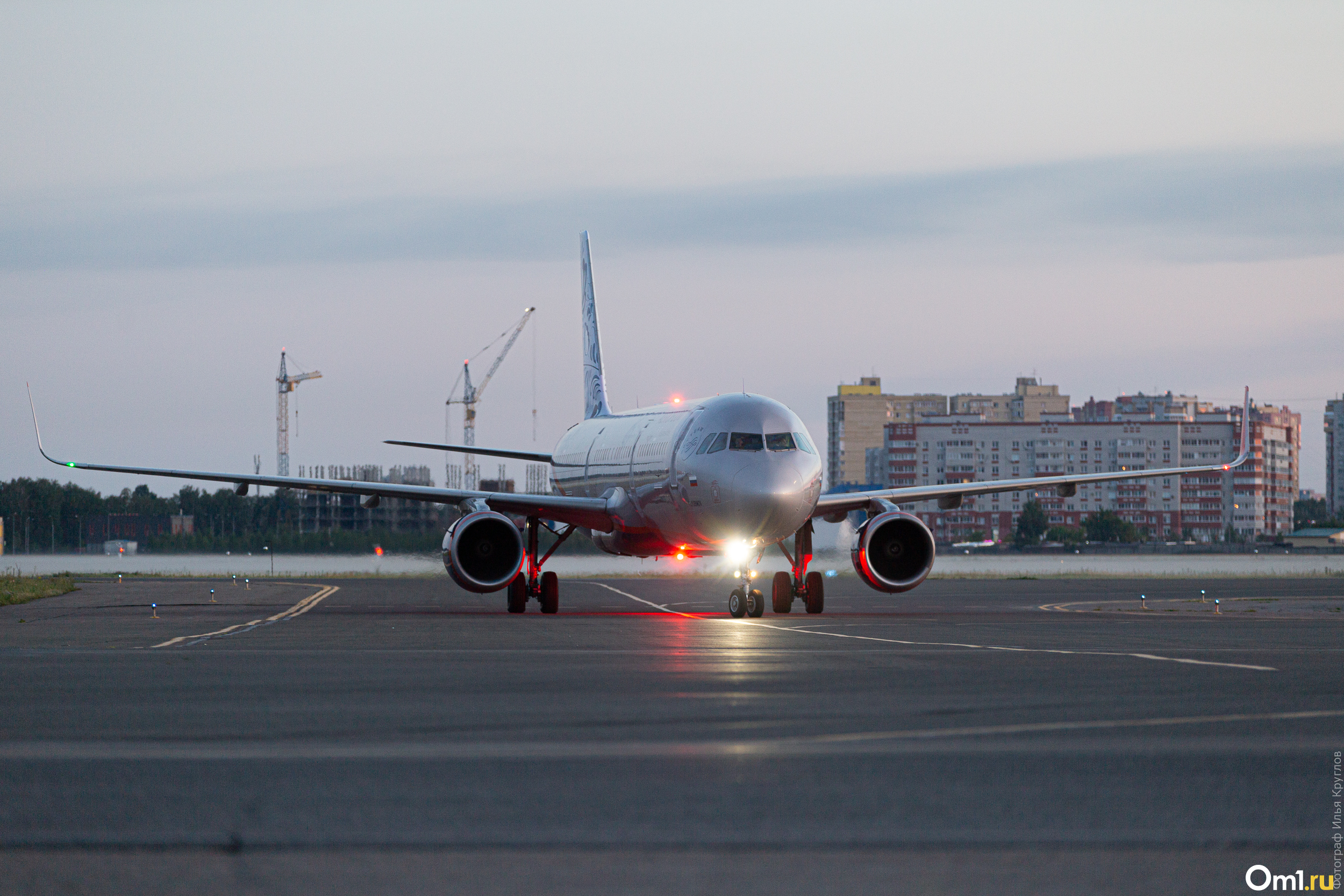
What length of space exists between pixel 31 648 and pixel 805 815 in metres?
15.6

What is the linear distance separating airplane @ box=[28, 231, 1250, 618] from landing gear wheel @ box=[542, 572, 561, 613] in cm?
4

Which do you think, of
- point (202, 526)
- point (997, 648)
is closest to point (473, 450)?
point (997, 648)

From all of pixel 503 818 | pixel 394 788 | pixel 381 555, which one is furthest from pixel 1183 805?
pixel 381 555

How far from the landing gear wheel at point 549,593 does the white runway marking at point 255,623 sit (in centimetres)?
511

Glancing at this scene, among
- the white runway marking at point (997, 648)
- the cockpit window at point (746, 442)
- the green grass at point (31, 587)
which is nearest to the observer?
the white runway marking at point (997, 648)

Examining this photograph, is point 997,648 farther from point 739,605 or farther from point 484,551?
point 484,551

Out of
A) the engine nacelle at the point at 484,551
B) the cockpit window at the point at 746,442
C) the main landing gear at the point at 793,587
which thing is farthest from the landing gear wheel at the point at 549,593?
the cockpit window at the point at 746,442

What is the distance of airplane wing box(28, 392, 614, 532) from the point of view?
35.1m

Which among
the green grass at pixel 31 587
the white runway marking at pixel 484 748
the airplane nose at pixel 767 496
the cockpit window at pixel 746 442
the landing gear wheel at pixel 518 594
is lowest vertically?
the green grass at pixel 31 587

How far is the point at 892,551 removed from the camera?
33.3 meters

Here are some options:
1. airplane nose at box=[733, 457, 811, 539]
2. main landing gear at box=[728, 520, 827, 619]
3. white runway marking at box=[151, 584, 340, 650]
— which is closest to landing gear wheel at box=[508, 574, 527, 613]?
white runway marking at box=[151, 584, 340, 650]

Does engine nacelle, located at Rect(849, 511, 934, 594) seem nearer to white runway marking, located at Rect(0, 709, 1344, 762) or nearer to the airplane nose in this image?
the airplane nose

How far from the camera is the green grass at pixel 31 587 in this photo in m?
38.9

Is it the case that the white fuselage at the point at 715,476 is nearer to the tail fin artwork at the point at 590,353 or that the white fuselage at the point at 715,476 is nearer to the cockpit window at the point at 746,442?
the cockpit window at the point at 746,442
